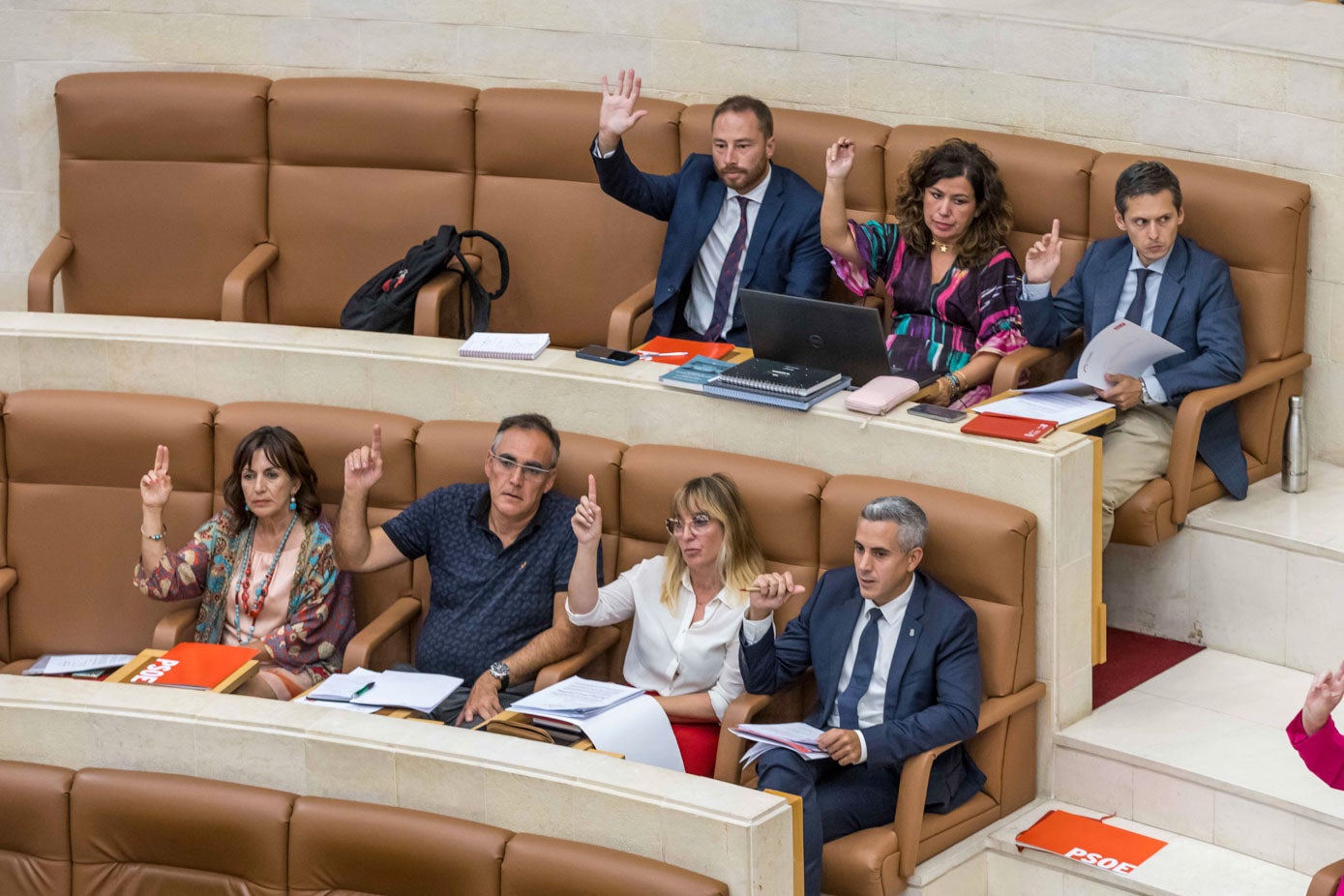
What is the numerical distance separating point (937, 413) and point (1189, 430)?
719mm

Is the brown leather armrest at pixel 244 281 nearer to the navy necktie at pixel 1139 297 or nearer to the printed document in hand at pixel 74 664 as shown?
the printed document in hand at pixel 74 664

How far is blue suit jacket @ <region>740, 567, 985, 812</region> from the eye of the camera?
4.57 m

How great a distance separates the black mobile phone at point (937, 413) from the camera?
5.00m

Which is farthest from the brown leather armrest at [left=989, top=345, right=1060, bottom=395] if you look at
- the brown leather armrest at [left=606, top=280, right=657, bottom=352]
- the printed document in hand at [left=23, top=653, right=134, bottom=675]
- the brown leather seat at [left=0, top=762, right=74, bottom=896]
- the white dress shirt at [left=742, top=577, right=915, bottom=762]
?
the brown leather seat at [left=0, top=762, right=74, bottom=896]

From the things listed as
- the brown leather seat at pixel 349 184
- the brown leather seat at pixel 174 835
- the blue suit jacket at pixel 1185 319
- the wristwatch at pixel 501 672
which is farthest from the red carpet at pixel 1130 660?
the brown leather seat at pixel 349 184

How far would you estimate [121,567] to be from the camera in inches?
227

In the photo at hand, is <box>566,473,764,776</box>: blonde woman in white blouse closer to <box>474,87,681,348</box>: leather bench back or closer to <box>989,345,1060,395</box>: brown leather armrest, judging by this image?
<box>989,345,1060,395</box>: brown leather armrest

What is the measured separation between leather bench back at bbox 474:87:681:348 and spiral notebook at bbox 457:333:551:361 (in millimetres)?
809

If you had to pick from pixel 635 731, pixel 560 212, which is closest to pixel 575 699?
pixel 635 731

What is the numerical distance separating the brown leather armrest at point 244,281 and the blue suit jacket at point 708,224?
4.11 feet

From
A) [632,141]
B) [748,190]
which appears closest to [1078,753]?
[748,190]

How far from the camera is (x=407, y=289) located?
621 cm

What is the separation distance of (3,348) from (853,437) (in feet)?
8.34

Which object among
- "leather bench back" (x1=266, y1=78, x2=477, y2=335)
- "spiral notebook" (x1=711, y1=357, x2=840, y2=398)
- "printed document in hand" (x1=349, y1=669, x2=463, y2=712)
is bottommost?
"printed document in hand" (x1=349, y1=669, x2=463, y2=712)
